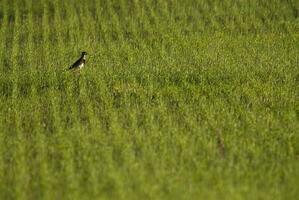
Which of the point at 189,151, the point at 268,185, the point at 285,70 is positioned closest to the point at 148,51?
the point at 285,70

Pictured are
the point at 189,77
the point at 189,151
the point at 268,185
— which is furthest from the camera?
the point at 189,77

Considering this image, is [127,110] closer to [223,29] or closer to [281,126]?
[281,126]

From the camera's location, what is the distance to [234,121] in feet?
47.1

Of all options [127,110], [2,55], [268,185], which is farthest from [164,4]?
[268,185]

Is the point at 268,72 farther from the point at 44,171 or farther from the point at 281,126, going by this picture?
the point at 44,171

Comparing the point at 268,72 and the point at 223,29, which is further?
the point at 223,29

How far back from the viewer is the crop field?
11.6 metres

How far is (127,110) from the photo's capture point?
49.9 feet

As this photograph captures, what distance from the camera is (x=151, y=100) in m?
15.9

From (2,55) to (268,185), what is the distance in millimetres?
11697

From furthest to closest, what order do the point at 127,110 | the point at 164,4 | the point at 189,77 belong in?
the point at 164,4
the point at 189,77
the point at 127,110

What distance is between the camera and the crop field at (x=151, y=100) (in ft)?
38.2

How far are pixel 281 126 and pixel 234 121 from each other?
106 centimetres

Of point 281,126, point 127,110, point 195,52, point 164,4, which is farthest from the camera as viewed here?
point 164,4
